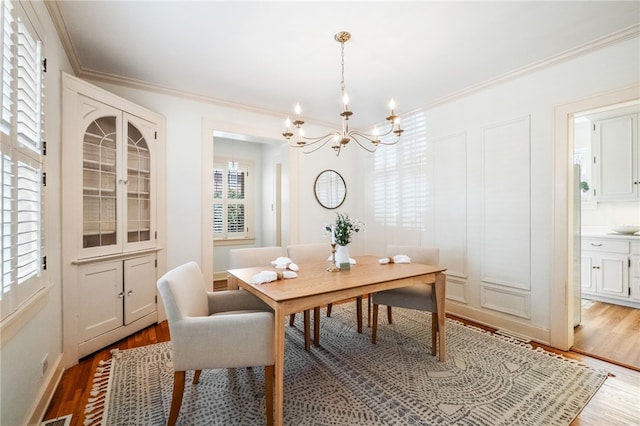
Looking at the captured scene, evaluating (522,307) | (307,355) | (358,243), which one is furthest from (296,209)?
(522,307)

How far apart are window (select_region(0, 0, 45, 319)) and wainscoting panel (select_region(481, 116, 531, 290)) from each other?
3.75 metres

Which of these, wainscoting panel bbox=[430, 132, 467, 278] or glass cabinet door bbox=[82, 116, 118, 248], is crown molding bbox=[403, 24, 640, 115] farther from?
glass cabinet door bbox=[82, 116, 118, 248]

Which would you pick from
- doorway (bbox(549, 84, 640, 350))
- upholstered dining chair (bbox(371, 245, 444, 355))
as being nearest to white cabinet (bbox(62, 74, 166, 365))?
upholstered dining chair (bbox(371, 245, 444, 355))

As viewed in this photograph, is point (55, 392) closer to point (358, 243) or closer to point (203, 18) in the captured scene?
point (203, 18)

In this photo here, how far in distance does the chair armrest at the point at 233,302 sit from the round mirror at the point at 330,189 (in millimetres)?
2470

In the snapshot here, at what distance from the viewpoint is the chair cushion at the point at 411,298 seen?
98.0 inches

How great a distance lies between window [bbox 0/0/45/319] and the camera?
1300 millimetres

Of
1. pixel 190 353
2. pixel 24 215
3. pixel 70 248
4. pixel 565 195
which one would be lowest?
pixel 190 353

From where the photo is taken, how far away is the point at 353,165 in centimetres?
491

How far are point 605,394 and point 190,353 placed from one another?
2.73 metres

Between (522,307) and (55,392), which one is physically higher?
(522,307)

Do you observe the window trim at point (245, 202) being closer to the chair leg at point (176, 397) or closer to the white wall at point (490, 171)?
the white wall at point (490, 171)

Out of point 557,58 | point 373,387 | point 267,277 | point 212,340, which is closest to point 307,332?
point 373,387

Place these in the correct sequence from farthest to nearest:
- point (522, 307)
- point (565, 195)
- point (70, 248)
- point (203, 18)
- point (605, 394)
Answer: point (522, 307) < point (565, 195) < point (70, 248) < point (203, 18) < point (605, 394)
